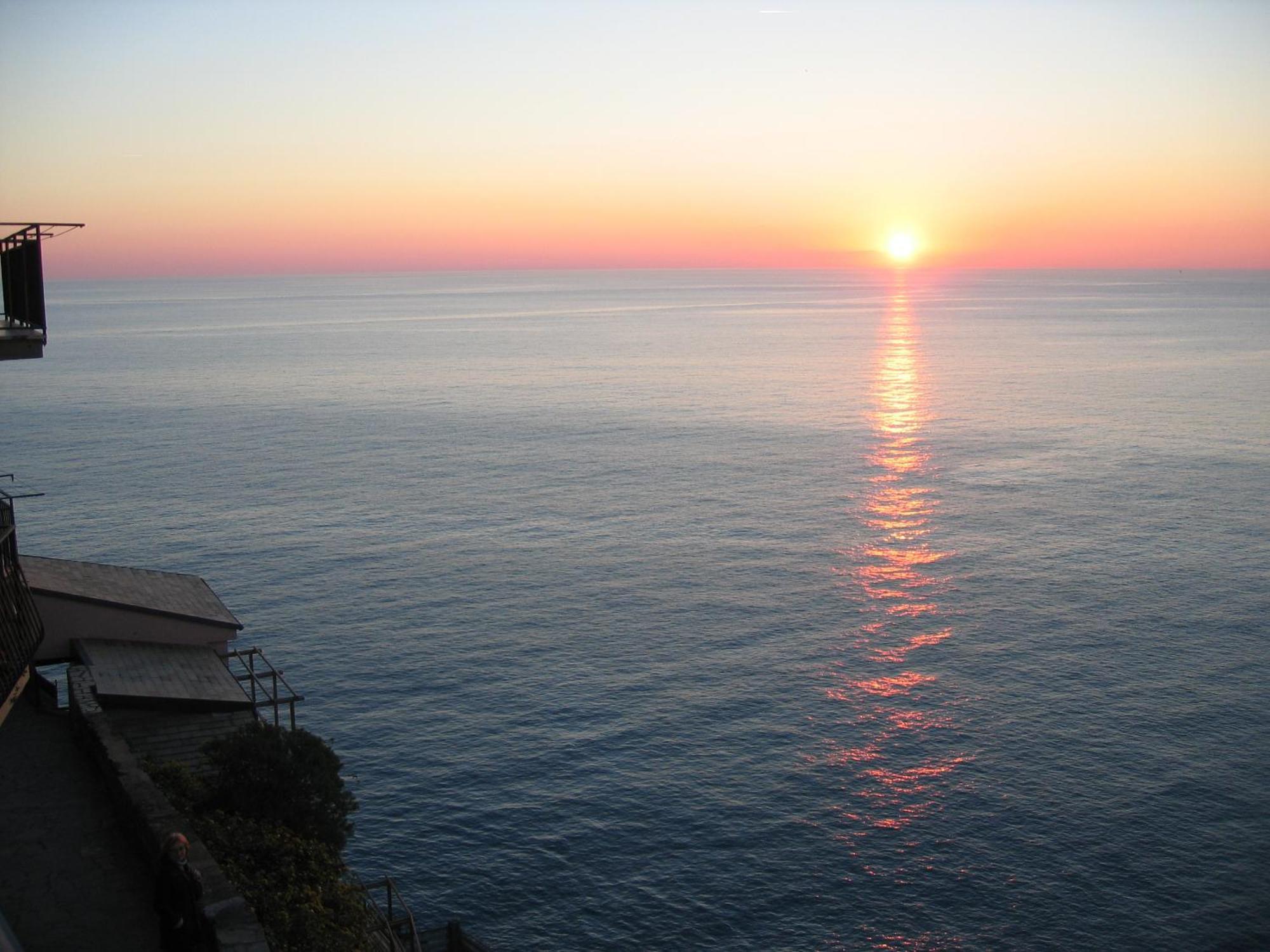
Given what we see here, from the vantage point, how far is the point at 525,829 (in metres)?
42.2

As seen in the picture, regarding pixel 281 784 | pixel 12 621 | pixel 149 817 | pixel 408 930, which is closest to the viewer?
pixel 149 817

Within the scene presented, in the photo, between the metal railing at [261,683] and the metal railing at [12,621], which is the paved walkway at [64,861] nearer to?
the metal railing at [12,621]

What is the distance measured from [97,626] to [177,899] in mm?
22352

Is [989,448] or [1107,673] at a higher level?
[989,448]

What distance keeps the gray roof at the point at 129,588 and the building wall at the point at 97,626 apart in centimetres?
20

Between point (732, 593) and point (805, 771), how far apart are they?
22008 mm

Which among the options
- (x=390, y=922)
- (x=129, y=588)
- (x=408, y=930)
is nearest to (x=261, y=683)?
(x=129, y=588)

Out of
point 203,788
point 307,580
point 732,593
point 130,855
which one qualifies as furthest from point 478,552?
point 130,855

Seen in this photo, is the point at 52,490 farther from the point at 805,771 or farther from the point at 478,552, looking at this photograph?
the point at 805,771

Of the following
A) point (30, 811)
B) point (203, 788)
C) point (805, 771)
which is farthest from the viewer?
point (805, 771)

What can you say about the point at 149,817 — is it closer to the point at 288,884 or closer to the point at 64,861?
the point at 64,861

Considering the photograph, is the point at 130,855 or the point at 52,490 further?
the point at 52,490

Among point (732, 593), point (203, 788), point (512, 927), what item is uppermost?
point (203, 788)

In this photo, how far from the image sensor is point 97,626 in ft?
113
